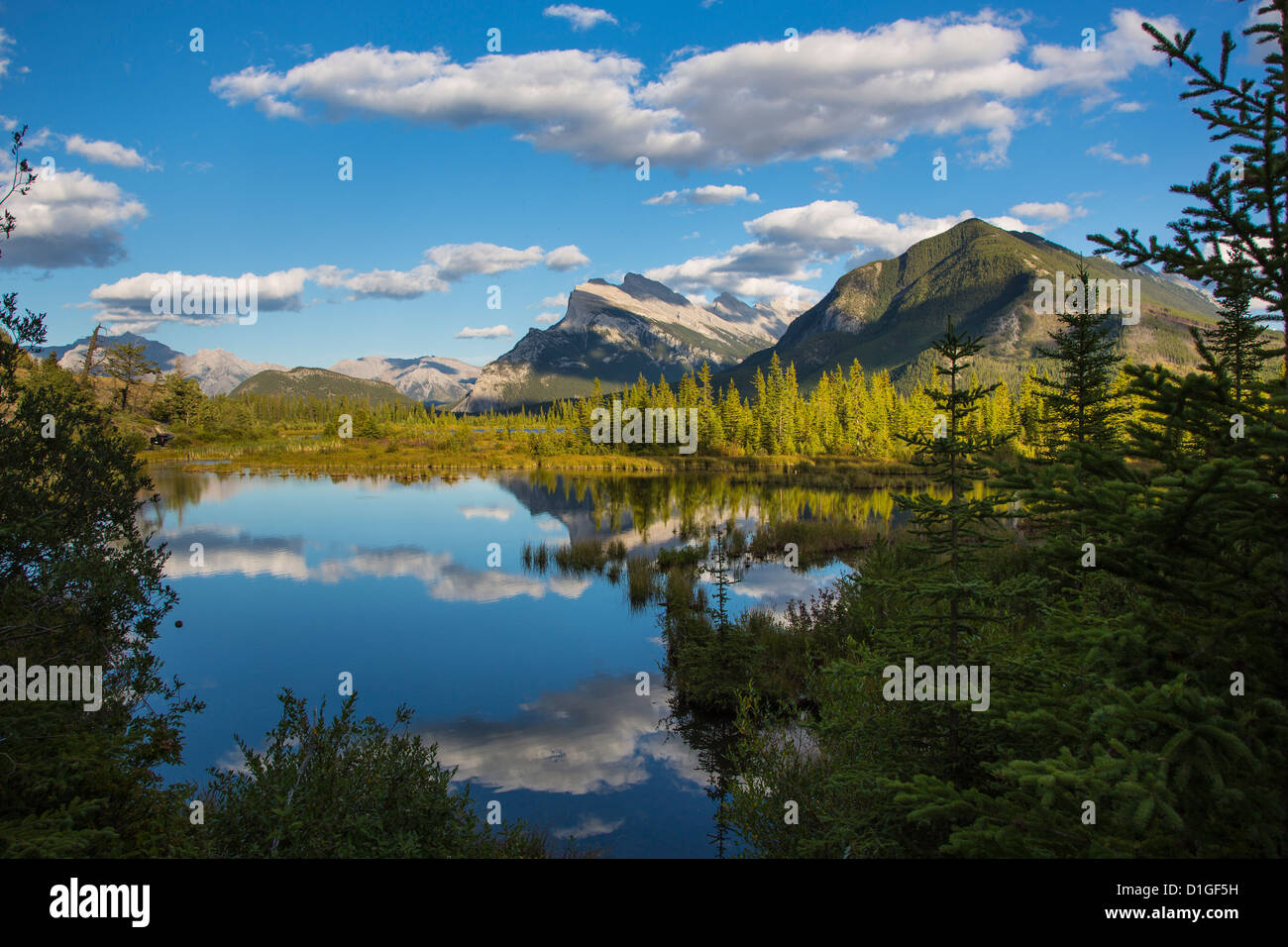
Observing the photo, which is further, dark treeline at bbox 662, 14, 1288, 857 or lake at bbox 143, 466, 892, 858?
lake at bbox 143, 466, 892, 858

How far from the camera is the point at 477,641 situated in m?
26.6

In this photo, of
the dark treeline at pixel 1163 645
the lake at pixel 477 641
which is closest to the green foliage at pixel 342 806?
the lake at pixel 477 641

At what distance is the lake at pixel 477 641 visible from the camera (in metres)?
15.6

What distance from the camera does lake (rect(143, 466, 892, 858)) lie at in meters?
15.6

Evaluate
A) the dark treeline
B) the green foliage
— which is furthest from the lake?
the dark treeline

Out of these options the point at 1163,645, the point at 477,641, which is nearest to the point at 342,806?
the point at 1163,645

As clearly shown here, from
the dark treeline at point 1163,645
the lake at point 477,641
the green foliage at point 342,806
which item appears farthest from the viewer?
the lake at point 477,641

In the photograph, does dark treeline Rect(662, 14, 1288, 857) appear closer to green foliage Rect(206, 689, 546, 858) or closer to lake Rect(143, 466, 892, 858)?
green foliage Rect(206, 689, 546, 858)

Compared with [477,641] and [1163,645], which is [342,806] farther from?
[477,641]

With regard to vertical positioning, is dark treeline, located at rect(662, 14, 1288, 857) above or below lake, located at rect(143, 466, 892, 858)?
above

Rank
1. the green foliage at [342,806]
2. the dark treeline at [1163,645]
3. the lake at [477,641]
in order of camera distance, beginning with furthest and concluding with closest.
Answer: the lake at [477,641]
the green foliage at [342,806]
the dark treeline at [1163,645]

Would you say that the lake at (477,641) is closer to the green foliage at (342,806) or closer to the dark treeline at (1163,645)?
the green foliage at (342,806)

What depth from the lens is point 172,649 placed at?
82.6ft
